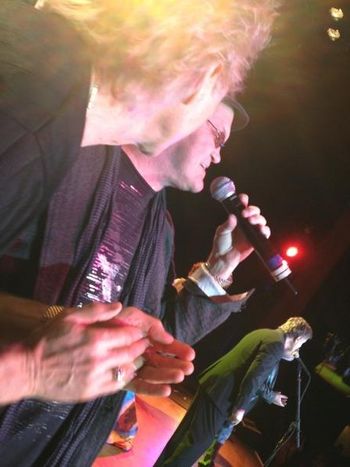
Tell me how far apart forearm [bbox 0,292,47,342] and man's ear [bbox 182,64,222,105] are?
2.10 feet

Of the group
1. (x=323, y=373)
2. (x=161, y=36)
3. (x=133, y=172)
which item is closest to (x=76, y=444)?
(x=133, y=172)

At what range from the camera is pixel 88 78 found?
0.84m

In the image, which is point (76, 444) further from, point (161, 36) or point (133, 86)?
point (161, 36)

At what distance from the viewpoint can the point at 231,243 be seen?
1940 mm

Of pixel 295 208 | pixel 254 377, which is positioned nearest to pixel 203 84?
pixel 254 377

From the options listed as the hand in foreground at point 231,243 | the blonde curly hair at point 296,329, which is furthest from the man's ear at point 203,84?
Answer: the blonde curly hair at point 296,329

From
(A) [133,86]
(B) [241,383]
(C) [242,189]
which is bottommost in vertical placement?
(B) [241,383]

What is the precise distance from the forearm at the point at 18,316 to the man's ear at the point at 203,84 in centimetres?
64

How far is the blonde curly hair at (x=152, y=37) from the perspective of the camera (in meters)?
0.94

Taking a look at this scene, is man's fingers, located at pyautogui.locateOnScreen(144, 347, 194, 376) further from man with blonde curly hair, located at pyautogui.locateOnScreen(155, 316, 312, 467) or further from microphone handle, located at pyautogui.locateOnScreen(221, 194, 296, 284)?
man with blonde curly hair, located at pyautogui.locateOnScreen(155, 316, 312, 467)

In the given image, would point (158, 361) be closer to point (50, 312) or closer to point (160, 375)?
point (160, 375)

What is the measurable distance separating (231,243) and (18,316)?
1.17 m

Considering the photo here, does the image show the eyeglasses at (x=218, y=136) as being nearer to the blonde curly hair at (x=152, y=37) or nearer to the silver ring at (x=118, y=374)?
the blonde curly hair at (x=152, y=37)

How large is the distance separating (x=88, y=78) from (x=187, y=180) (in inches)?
34.5
